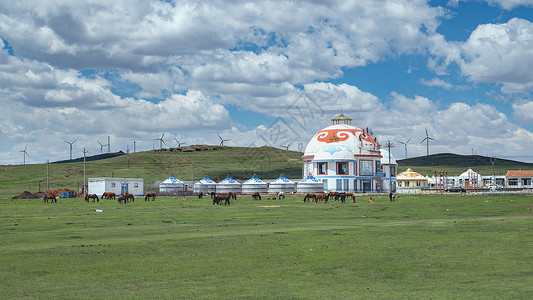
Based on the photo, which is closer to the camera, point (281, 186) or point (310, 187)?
point (310, 187)

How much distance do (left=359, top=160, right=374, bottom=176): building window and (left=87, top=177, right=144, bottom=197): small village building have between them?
180 feet

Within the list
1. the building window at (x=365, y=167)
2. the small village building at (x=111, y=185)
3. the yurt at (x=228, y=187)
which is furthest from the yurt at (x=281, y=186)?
the small village building at (x=111, y=185)

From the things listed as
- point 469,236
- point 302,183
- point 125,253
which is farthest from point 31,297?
point 302,183

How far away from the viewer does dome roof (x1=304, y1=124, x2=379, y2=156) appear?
154875 millimetres

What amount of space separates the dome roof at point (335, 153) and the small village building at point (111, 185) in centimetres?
4487

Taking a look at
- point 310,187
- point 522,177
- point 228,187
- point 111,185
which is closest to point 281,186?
point 310,187

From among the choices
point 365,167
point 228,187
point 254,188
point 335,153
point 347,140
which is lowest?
point 254,188

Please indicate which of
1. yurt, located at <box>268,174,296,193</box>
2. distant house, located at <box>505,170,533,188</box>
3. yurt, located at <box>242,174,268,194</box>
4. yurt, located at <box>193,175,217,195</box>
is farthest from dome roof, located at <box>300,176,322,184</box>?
distant house, located at <box>505,170,533,188</box>

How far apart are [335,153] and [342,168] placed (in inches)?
158

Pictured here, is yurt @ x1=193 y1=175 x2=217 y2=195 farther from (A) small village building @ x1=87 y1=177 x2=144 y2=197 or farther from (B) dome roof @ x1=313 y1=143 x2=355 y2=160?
(B) dome roof @ x1=313 y1=143 x2=355 y2=160

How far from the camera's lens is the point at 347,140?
15775cm

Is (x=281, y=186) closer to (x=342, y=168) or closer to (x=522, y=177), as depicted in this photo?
(x=342, y=168)

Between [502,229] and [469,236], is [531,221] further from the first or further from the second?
[469,236]

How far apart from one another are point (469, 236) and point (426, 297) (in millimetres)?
16441
